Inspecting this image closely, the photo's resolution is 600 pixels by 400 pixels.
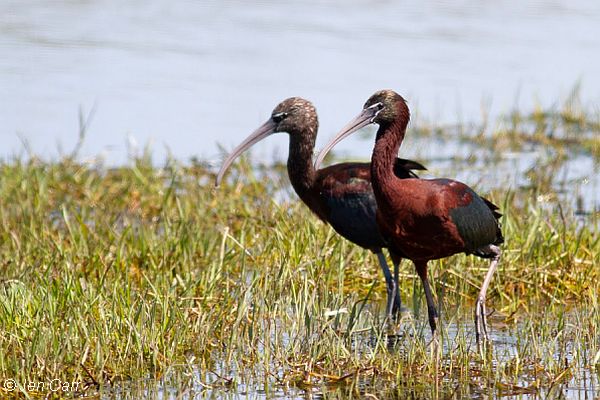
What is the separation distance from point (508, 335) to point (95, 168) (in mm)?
4385

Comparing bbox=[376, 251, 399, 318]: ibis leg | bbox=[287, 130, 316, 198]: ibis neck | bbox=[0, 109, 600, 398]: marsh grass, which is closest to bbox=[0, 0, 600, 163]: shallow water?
bbox=[0, 109, 600, 398]: marsh grass

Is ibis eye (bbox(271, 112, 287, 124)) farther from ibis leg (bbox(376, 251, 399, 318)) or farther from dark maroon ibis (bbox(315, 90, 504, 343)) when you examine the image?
dark maroon ibis (bbox(315, 90, 504, 343))

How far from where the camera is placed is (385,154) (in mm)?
6234

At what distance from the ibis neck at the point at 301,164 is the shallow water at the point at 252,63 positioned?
2.82 meters

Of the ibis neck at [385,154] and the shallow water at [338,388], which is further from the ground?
the ibis neck at [385,154]

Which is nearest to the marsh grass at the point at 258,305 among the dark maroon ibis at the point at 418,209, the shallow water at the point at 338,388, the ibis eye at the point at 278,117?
the shallow water at the point at 338,388

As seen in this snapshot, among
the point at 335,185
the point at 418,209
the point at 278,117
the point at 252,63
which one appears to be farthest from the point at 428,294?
the point at 252,63

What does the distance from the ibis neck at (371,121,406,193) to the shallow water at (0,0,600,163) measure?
4.16 metres

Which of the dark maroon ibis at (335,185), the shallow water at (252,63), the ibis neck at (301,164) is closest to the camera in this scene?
the dark maroon ibis at (335,185)

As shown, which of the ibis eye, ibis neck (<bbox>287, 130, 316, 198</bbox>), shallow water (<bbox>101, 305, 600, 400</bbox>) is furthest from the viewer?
the ibis eye

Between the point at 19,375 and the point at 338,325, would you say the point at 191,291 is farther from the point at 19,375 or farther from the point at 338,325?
the point at 19,375

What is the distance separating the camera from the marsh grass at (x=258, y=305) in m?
5.75

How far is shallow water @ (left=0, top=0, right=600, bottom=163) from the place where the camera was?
12.4m

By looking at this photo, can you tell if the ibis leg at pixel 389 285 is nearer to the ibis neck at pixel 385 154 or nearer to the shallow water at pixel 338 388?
the ibis neck at pixel 385 154
